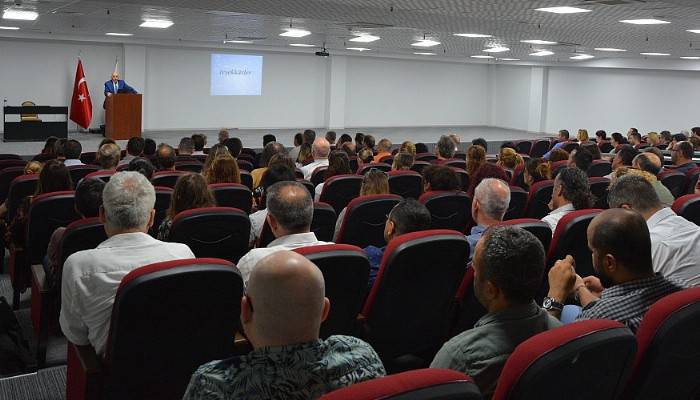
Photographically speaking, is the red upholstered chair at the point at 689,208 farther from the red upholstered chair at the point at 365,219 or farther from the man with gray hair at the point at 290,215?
the man with gray hair at the point at 290,215

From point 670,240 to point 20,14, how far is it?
37.4ft

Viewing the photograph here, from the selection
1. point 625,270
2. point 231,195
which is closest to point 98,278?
point 625,270

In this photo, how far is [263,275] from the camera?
5.67ft

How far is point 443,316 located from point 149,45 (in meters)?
18.5

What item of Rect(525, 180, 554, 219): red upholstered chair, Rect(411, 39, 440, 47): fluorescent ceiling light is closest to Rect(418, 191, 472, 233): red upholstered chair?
Rect(525, 180, 554, 219): red upholstered chair

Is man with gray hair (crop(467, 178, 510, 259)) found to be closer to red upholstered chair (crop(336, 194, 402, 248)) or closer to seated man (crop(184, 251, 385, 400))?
red upholstered chair (crop(336, 194, 402, 248))

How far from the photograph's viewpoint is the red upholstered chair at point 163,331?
2.59 meters

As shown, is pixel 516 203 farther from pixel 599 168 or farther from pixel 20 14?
pixel 20 14

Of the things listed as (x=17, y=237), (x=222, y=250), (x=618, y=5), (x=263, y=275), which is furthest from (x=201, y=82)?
(x=263, y=275)

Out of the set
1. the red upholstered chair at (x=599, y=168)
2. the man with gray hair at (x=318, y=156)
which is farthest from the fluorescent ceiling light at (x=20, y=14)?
the red upholstered chair at (x=599, y=168)

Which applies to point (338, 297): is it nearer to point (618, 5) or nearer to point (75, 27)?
point (618, 5)

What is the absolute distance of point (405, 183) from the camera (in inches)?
269

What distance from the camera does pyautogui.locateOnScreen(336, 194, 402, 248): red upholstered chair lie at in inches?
186

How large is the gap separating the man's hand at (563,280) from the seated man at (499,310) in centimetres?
72
